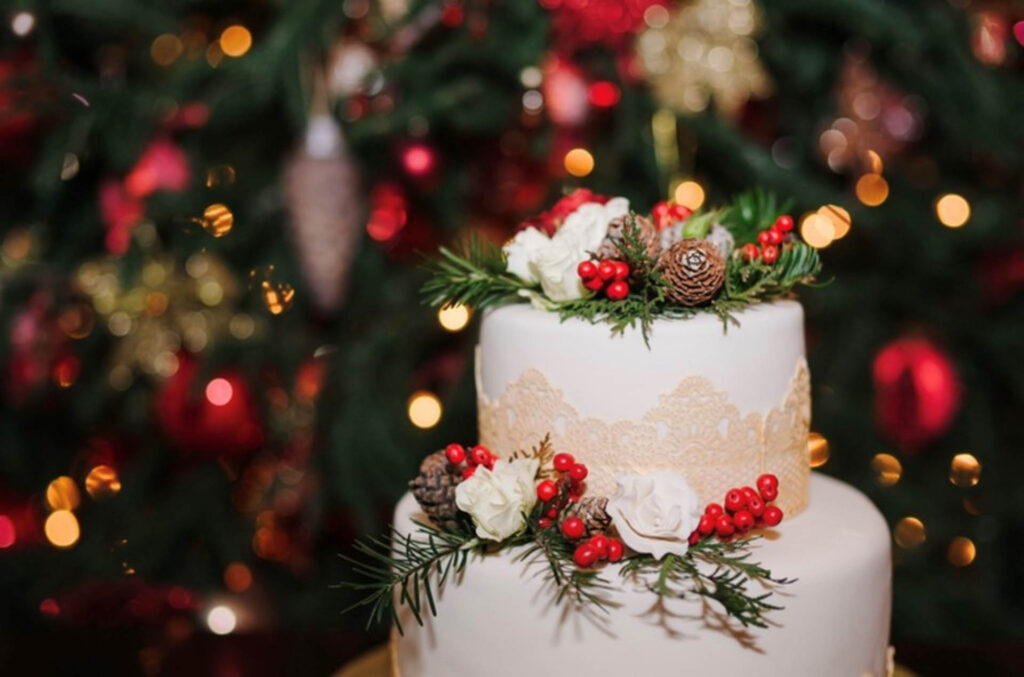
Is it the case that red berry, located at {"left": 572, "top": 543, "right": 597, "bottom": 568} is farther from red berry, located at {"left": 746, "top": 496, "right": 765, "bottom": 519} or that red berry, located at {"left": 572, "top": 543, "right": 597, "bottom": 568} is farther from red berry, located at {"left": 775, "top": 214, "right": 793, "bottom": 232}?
red berry, located at {"left": 775, "top": 214, "right": 793, "bottom": 232}

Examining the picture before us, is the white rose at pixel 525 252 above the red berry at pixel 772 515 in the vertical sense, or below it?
above

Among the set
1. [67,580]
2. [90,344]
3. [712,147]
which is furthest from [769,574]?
[67,580]

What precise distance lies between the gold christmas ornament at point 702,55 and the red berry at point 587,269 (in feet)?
2.08

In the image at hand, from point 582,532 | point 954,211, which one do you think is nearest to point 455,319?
point 582,532

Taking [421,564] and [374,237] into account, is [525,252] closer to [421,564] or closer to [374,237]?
[421,564]

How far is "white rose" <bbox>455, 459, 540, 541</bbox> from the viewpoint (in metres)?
1.13

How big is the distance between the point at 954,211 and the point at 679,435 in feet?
3.46

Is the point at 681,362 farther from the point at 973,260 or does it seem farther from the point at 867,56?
the point at 973,260

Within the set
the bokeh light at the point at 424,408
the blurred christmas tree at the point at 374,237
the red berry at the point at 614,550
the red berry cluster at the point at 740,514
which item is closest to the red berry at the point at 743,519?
the red berry cluster at the point at 740,514

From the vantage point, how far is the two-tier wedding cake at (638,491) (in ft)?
3.63

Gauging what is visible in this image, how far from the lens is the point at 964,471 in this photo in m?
2.12

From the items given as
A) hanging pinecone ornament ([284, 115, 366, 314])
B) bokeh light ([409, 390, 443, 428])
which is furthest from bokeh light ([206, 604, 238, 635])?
hanging pinecone ornament ([284, 115, 366, 314])

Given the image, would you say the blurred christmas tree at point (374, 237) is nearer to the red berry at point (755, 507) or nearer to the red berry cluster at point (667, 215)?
the red berry cluster at point (667, 215)

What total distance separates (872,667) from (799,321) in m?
0.41
